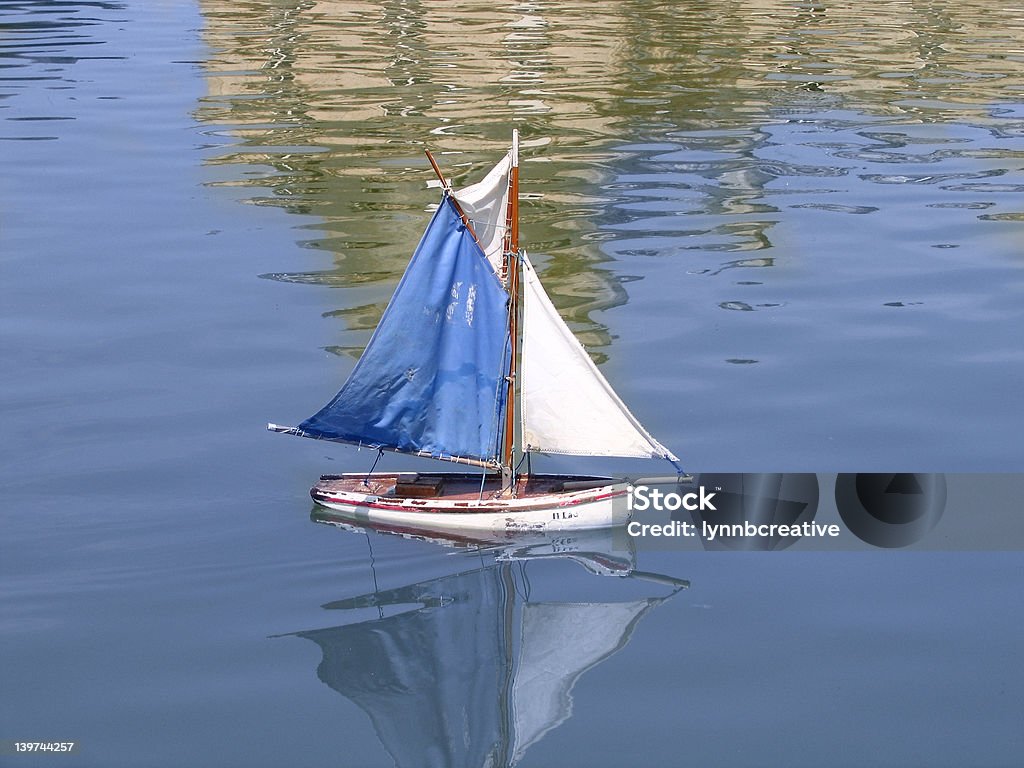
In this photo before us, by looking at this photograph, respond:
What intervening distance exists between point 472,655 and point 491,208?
6305 millimetres

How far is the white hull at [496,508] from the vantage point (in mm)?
20391

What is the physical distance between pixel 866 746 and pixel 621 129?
29.0m

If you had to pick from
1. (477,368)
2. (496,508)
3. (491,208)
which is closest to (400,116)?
(491,208)

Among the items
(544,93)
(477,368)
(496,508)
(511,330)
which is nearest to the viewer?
(496,508)

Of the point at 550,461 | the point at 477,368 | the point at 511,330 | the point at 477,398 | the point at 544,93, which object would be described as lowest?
the point at 550,461

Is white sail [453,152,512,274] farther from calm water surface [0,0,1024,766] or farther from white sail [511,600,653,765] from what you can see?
white sail [511,600,653,765]

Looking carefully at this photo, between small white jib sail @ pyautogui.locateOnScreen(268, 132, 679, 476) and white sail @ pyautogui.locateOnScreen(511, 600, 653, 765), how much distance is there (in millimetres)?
2322

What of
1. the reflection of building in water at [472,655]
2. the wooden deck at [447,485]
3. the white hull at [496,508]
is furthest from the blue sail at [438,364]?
the reflection of building in water at [472,655]

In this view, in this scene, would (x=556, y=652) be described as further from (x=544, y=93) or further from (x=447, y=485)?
(x=544, y=93)

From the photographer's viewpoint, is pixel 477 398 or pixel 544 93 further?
pixel 544 93

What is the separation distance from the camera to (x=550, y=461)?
23.0 metres

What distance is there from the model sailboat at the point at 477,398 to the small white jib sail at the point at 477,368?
15mm

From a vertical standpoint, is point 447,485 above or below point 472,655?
above

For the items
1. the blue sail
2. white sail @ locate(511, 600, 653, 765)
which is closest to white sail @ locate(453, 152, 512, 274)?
the blue sail
